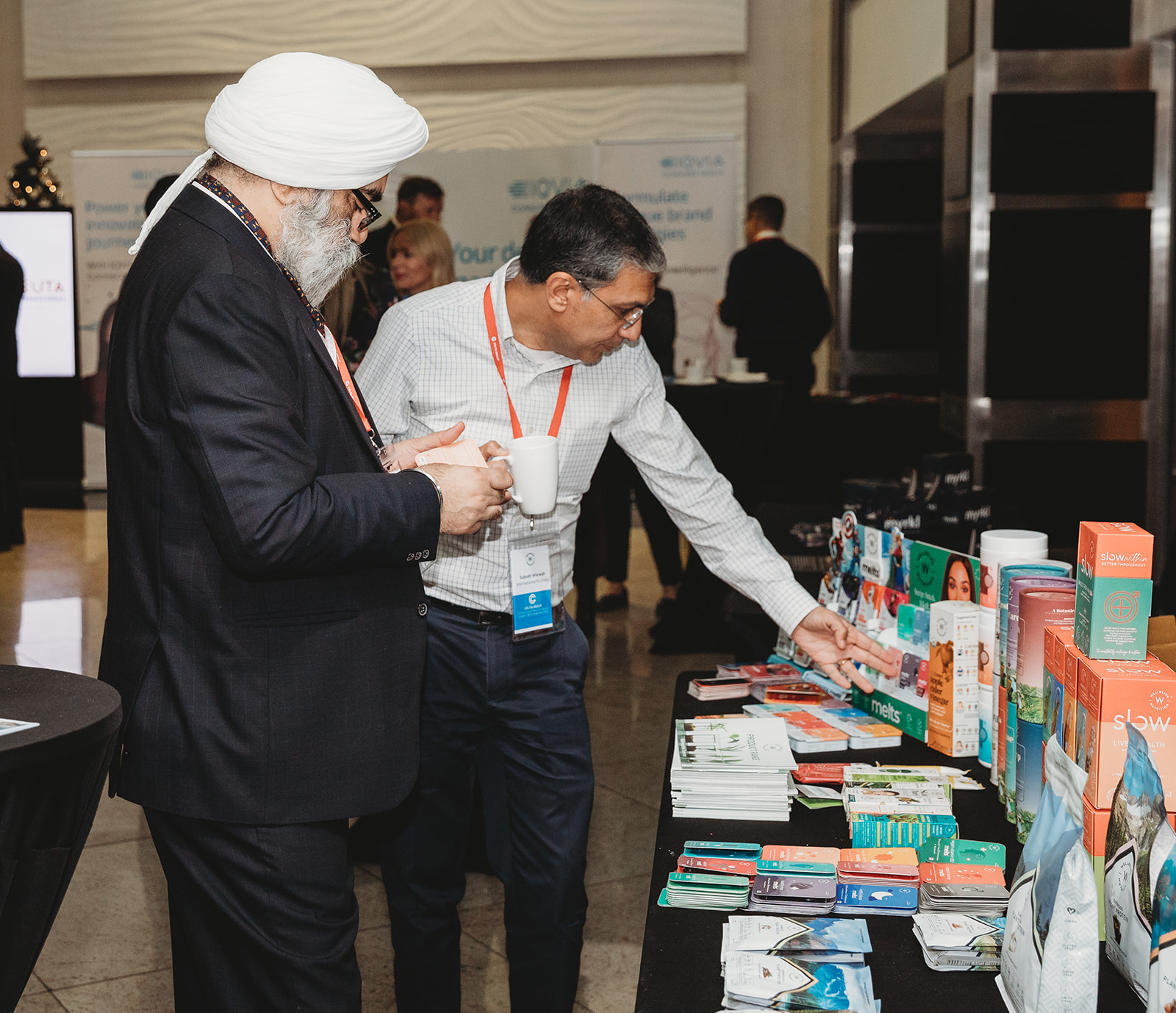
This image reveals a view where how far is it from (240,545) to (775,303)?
593 cm

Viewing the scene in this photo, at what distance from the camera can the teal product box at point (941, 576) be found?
178 cm

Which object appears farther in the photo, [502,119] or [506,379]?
[502,119]

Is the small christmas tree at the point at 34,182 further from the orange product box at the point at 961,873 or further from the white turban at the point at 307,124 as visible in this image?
the orange product box at the point at 961,873

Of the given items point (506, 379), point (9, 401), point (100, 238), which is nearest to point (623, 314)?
point (506, 379)

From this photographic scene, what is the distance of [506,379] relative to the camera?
193cm

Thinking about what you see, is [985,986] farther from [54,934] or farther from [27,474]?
[27,474]

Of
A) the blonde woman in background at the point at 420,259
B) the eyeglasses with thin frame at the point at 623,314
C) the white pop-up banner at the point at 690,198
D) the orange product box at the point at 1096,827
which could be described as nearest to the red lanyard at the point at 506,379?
the eyeglasses with thin frame at the point at 623,314

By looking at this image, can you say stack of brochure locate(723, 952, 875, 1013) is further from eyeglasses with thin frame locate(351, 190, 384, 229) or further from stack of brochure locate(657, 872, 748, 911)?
eyeglasses with thin frame locate(351, 190, 384, 229)

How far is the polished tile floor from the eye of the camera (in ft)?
8.07

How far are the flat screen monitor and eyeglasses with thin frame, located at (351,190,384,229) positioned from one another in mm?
7520

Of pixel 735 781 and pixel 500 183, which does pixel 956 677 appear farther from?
pixel 500 183

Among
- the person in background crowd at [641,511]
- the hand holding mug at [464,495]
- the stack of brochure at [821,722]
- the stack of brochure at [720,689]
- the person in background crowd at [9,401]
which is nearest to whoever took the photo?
the hand holding mug at [464,495]

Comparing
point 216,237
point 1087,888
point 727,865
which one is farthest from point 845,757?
point 216,237

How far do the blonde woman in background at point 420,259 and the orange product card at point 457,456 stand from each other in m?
2.36
